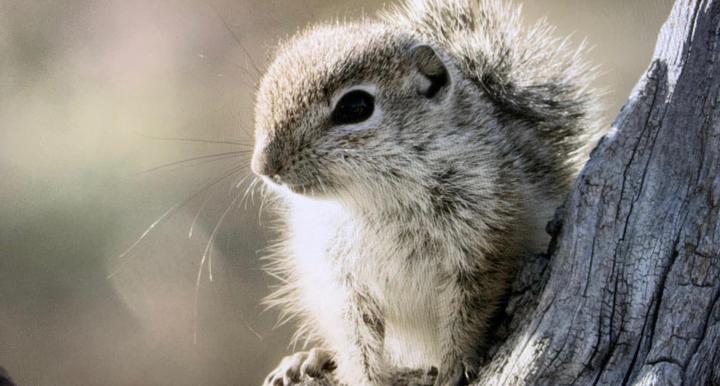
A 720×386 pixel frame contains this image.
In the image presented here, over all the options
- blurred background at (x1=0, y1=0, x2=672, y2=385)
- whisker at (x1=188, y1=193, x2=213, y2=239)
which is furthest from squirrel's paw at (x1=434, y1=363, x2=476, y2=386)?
whisker at (x1=188, y1=193, x2=213, y2=239)

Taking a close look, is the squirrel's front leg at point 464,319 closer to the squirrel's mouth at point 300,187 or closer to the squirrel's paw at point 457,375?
the squirrel's paw at point 457,375

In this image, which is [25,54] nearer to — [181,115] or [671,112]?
[181,115]

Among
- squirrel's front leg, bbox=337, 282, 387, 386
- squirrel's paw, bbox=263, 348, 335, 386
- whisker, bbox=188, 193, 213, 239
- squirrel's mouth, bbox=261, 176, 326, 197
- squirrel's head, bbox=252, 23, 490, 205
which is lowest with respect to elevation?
squirrel's paw, bbox=263, 348, 335, 386

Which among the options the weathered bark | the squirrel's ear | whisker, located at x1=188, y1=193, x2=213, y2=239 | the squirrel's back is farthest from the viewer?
whisker, located at x1=188, y1=193, x2=213, y2=239

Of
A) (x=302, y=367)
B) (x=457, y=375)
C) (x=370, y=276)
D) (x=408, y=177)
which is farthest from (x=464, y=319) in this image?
(x=302, y=367)

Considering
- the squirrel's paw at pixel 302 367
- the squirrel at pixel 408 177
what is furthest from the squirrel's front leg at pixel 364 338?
the squirrel's paw at pixel 302 367

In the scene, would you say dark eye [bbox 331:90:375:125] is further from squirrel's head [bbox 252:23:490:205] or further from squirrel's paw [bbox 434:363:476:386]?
squirrel's paw [bbox 434:363:476:386]

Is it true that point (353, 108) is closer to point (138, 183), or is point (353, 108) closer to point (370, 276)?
point (370, 276)
